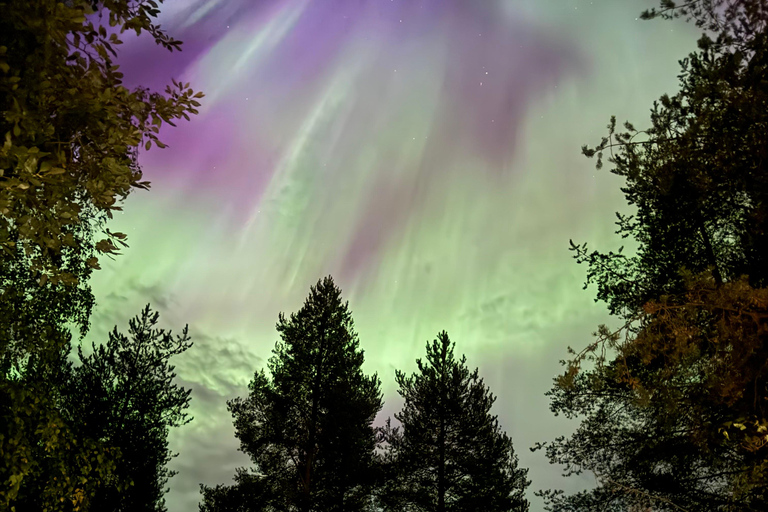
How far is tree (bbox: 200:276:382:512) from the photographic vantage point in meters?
18.7

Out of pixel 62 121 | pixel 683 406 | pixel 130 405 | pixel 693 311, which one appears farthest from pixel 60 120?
pixel 130 405

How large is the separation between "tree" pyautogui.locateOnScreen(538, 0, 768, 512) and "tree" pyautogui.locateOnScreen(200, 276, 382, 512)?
29.6 feet

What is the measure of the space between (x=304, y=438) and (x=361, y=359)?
177 inches

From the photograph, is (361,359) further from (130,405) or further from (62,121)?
(62,121)

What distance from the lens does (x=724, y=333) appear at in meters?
6.38

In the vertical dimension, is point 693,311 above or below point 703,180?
below

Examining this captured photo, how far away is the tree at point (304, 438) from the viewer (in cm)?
1872

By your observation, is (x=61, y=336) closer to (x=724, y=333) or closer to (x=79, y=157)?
(x=79, y=157)

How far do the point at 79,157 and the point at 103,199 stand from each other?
44cm

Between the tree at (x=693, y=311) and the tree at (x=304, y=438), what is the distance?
355 inches

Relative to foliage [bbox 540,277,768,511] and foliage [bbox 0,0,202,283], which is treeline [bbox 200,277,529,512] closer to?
foliage [bbox 540,277,768,511]

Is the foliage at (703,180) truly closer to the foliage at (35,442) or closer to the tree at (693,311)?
the tree at (693,311)

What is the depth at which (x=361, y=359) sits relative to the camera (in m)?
22.4

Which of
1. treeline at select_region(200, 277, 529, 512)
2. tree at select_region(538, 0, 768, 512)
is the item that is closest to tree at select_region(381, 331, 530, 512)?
treeline at select_region(200, 277, 529, 512)
